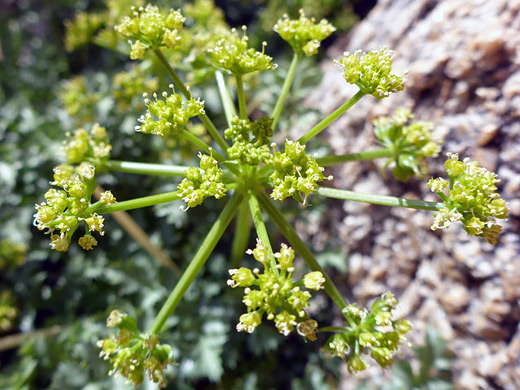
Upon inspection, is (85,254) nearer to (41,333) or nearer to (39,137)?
(41,333)

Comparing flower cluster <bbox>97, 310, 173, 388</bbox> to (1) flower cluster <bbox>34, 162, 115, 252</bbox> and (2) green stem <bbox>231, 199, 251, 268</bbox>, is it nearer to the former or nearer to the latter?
(1) flower cluster <bbox>34, 162, 115, 252</bbox>

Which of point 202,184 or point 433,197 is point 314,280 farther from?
point 433,197

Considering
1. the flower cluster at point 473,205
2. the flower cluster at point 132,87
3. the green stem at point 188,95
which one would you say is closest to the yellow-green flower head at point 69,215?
the green stem at point 188,95

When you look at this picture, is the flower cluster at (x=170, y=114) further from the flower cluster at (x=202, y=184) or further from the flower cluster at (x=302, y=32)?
the flower cluster at (x=302, y=32)

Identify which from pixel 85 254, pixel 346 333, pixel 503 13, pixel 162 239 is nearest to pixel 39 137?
pixel 85 254

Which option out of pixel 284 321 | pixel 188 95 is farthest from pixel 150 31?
pixel 284 321
